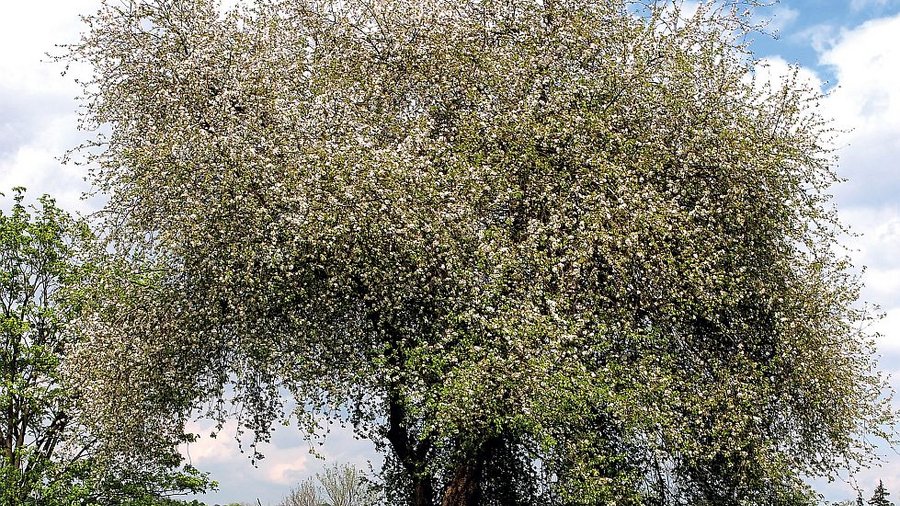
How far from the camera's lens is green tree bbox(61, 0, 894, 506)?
17.6 meters

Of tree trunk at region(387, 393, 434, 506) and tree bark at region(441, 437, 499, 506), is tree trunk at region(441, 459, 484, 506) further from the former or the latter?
tree trunk at region(387, 393, 434, 506)

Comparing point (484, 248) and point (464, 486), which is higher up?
point (484, 248)

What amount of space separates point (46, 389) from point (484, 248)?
1324 cm

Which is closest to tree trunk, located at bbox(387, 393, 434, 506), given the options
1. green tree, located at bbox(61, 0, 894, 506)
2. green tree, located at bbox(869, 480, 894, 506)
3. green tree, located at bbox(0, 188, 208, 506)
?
green tree, located at bbox(61, 0, 894, 506)

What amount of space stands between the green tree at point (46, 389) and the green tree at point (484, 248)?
280 cm

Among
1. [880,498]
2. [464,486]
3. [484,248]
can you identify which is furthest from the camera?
[880,498]

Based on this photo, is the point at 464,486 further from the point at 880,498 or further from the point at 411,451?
the point at 880,498

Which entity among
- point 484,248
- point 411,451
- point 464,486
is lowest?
point 464,486

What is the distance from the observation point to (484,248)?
57.7ft

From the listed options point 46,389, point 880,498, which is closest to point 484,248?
point 46,389

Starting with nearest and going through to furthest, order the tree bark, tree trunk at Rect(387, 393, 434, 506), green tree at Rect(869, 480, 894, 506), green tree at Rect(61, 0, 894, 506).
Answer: green tree at Rect(61, 0, 894, 506)
the tree bark
tree trunk at Rect(387, 393, 434, 506)
green tree at Rect(869, 480, 894, 506)

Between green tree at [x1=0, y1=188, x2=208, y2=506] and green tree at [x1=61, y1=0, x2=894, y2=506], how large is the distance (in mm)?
2801

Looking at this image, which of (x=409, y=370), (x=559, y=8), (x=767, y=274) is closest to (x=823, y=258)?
(x=767, y=274)

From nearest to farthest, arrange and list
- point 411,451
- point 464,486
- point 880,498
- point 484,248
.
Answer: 1. point 484,248
2. point 464,486
3. point 411,451
4. point 880,498
